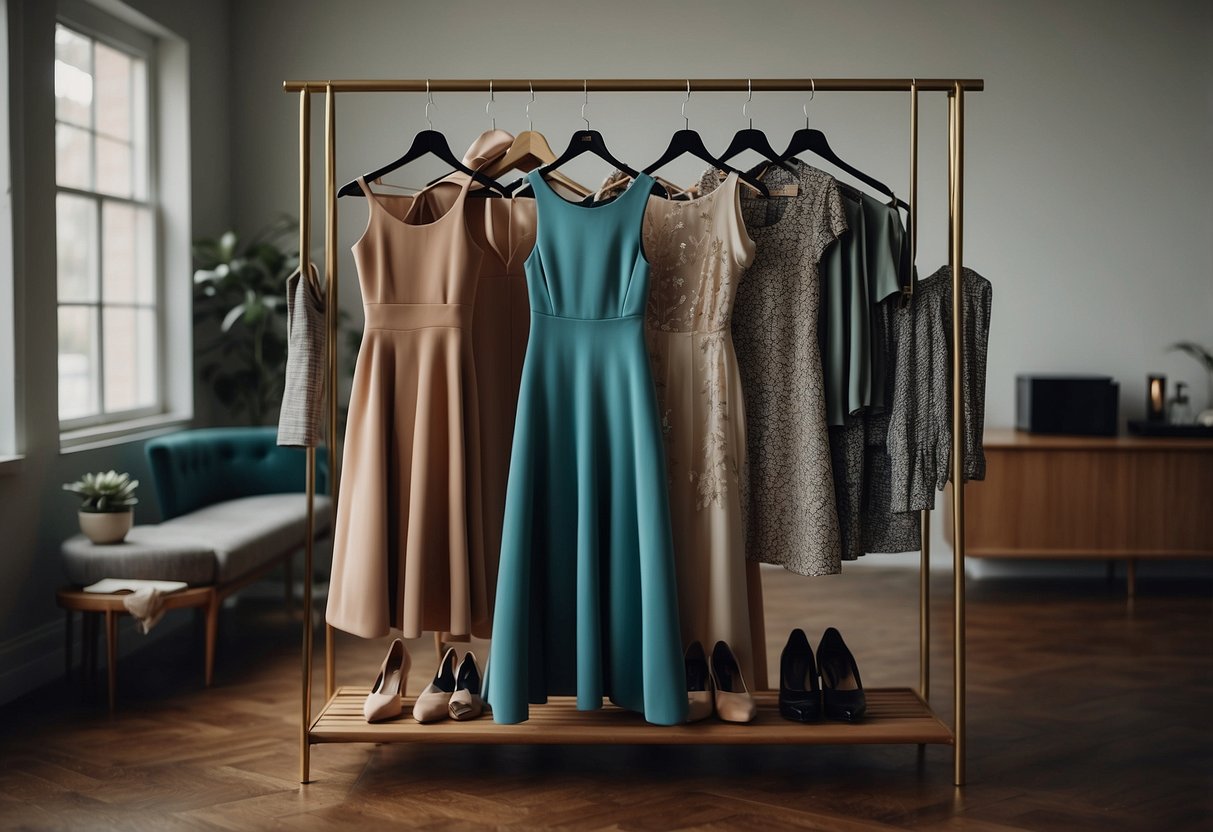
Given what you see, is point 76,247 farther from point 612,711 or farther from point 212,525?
point 612,711

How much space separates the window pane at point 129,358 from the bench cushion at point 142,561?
1081mm

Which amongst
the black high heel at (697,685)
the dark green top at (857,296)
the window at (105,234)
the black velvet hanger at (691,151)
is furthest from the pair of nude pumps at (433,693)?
the window at (105,234)

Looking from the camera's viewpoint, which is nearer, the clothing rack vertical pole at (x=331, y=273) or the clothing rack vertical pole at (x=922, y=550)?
the clothing rack vertical pole at (x=331, y=273)

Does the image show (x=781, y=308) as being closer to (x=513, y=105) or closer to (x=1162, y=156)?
(x=513, y=105)

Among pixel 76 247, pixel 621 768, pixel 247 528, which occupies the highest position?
pixel 76 247

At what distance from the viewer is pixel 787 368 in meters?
2.78

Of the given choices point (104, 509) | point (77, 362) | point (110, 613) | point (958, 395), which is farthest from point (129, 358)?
point (958, 395)

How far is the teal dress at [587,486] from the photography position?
2.56 meters

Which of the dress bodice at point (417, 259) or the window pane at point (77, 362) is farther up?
the dress bodice at point (417, 259)

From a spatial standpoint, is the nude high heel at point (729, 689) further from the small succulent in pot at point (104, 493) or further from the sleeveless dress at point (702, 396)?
the small succulent in pot at point (104, 493)

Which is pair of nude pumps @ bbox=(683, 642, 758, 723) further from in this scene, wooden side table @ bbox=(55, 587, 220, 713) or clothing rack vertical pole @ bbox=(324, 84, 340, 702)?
wooden side table @ bbox=(55, 587, 220, 713)

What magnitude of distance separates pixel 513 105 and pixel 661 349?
10.4 ft

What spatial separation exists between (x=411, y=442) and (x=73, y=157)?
8.12ft

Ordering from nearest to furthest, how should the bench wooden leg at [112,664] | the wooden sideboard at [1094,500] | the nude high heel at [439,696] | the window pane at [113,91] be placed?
the nude high heel at [439,696], the bench wooden leg at [112,664], the window pane at [113,91], the wooden sideboard at [1094,500]
